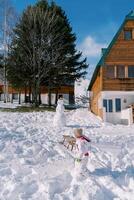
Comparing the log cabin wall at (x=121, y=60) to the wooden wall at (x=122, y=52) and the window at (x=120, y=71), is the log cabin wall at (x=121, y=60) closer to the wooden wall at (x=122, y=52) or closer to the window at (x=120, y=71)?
the wooden wall at (x=122, y=52)

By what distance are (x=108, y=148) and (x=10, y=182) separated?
5.53 meters

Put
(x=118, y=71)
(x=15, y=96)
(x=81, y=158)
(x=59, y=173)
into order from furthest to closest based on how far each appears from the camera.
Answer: (x=15, y=96) < (x=118, y=71) < (x=59, y=173) < (x=81, y=158)

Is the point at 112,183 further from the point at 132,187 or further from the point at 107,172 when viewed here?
the point at 107,172

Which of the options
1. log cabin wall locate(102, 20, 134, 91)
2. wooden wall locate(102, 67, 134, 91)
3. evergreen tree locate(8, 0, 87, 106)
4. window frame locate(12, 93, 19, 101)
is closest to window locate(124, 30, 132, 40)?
log cabin wall locate(102, 20, 134, 91)

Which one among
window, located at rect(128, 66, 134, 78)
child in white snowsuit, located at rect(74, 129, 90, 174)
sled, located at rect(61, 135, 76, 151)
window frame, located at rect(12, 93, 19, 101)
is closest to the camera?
child in white snowsuit, located at rect(74, 129, 90, 174)

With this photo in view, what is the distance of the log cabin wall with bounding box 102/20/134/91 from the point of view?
25.5 meters

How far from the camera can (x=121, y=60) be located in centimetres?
2552

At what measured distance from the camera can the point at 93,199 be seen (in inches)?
250

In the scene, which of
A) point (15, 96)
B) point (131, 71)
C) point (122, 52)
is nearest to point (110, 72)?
point (131, 71)

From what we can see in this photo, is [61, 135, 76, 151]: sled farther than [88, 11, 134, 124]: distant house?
No

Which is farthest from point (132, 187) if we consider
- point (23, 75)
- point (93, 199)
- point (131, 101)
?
point (23, 75)

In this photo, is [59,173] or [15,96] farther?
[15,96]

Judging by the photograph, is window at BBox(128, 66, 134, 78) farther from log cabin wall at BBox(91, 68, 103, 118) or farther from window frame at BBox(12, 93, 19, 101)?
window frame at BBox(12, 93, 19, 101)

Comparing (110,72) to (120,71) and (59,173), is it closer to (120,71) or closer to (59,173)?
(120,71)
